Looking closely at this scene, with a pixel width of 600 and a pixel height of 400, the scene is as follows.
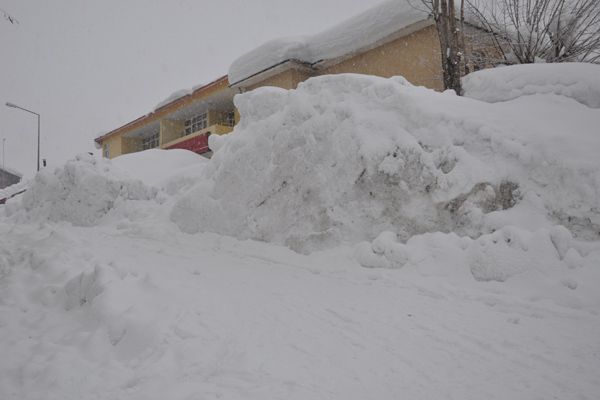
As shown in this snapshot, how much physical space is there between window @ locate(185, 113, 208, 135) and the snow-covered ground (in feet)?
46.8

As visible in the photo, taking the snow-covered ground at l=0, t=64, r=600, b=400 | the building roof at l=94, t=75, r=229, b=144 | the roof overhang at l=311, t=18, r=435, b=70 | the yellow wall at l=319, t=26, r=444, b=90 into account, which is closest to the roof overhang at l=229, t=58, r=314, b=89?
the roof overhang at l=311, t=18, r=435, b=70

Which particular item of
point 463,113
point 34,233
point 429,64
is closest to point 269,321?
point 463,113

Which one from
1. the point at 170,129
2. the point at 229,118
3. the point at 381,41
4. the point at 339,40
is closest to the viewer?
the point at 381,41

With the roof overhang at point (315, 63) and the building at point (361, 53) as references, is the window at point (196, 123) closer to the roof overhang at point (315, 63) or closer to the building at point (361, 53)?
the building at point (361, 53)

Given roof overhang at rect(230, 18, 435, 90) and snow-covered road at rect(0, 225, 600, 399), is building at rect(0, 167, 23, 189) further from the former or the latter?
snow-covered road at rect(0, 225, 600, 399)

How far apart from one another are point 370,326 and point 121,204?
7.61 m

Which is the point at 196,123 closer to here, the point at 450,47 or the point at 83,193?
the point at 83,193

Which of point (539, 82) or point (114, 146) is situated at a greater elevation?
point (539, 82)

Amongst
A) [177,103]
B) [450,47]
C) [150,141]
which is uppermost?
[177,103]

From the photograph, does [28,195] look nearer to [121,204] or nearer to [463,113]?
[121,204]

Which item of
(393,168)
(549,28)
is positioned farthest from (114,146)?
(393,168)

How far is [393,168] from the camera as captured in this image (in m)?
5.31

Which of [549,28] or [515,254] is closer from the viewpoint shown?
[515,254]

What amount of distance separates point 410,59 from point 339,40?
2.17 metres
